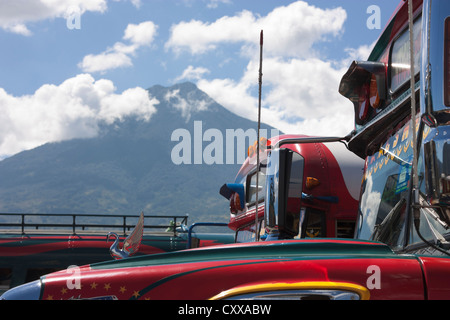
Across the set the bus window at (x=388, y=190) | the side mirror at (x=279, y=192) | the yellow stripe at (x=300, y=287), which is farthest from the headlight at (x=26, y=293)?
the bus window at (x=388, y=190)

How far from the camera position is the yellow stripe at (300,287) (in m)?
2.18

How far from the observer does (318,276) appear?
2230 mm

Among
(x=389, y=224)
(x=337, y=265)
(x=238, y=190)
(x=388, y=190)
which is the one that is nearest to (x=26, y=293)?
(x=337, y=265)

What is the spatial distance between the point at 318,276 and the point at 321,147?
4.86 metres

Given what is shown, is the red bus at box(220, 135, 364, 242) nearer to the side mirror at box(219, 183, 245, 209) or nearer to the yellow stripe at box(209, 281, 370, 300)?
the side mirror at box(219, 183, 245, 209)

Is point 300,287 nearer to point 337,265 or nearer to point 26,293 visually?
point 337,265

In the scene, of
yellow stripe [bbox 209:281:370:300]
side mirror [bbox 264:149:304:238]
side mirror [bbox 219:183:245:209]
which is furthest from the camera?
side mirror [bbox 219:183:245:209]

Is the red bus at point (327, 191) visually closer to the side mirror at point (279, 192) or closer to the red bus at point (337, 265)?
the side mirror at point (279, 192)

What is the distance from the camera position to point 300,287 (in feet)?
7.17

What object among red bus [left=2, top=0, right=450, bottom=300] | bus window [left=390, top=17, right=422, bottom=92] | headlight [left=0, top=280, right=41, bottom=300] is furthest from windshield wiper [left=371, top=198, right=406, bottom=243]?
headlight [left=0, top=280, right=41, bottom=300]

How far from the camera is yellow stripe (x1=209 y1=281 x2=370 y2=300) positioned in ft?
7.16
